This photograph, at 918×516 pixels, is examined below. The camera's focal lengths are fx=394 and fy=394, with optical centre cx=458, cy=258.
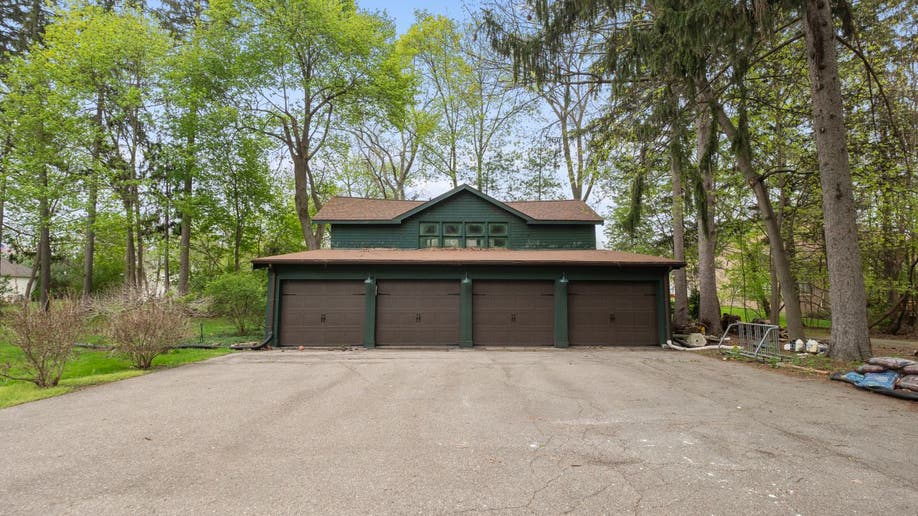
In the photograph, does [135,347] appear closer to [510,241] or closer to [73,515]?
[73,515]

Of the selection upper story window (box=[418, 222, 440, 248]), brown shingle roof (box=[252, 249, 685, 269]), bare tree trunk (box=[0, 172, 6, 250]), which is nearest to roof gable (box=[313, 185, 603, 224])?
upper story window (box=[418, 222, 440, 248])

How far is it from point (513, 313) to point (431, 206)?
5.60m

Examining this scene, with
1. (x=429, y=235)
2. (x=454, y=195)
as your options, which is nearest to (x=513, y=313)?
(x=429, y=235)

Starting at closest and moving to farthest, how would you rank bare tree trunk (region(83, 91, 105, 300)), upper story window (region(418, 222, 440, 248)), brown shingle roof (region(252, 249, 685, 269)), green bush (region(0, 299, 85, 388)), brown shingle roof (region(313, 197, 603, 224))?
green bush (region(0, 299, 85, 388)) < brown shingle roof (region(252, 249, 685, 269)) < upper story window (region(418, 222, 440, 248)) < brown shingle roof (region(313, 197, 603, 224)) < bare tree trunk (region(83, 91, 105, 300))

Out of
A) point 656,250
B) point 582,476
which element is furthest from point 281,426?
point 656,250

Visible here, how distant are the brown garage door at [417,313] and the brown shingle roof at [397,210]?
3948 millimetres

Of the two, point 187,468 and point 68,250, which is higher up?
point 68,250

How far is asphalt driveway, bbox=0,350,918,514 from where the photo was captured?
2.65 meters

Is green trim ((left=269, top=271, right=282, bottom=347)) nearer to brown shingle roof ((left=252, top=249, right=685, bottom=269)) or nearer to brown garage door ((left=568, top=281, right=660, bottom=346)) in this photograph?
brown shingle roof ((left=252, top=249, right=685, bottom=269))

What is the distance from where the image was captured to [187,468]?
3152 mm

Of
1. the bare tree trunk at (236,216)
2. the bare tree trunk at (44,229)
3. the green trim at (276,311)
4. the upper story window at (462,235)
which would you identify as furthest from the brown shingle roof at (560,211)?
the bare tree trunk at (44,229)

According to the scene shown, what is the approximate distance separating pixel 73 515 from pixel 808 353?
12224 mm

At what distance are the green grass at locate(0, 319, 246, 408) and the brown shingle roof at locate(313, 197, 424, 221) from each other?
5384mm

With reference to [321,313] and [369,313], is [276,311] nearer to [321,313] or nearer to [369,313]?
[321,313]
